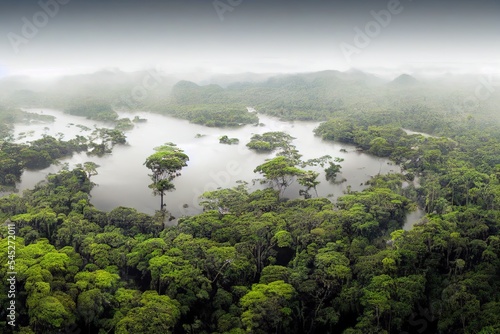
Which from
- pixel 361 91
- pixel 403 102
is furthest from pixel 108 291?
pixel 361 91

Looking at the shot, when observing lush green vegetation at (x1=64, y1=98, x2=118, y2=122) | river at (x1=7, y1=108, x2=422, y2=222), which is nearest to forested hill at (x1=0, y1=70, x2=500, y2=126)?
lush green vegetation at (x1=64, y1=98, x2=118, y2=122)

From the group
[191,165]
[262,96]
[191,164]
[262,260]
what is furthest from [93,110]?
[262,260]

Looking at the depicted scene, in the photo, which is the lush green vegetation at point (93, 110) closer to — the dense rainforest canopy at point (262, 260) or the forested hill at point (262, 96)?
the forested hill at point (262, 96)

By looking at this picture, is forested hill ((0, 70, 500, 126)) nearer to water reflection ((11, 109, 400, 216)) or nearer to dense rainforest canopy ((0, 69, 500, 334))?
water reflection ((11, 109, 400, 216))

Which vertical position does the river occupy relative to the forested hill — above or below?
→ below

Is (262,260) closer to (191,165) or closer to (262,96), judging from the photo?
(191,165)

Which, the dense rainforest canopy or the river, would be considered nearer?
the dense rainforest canopy
